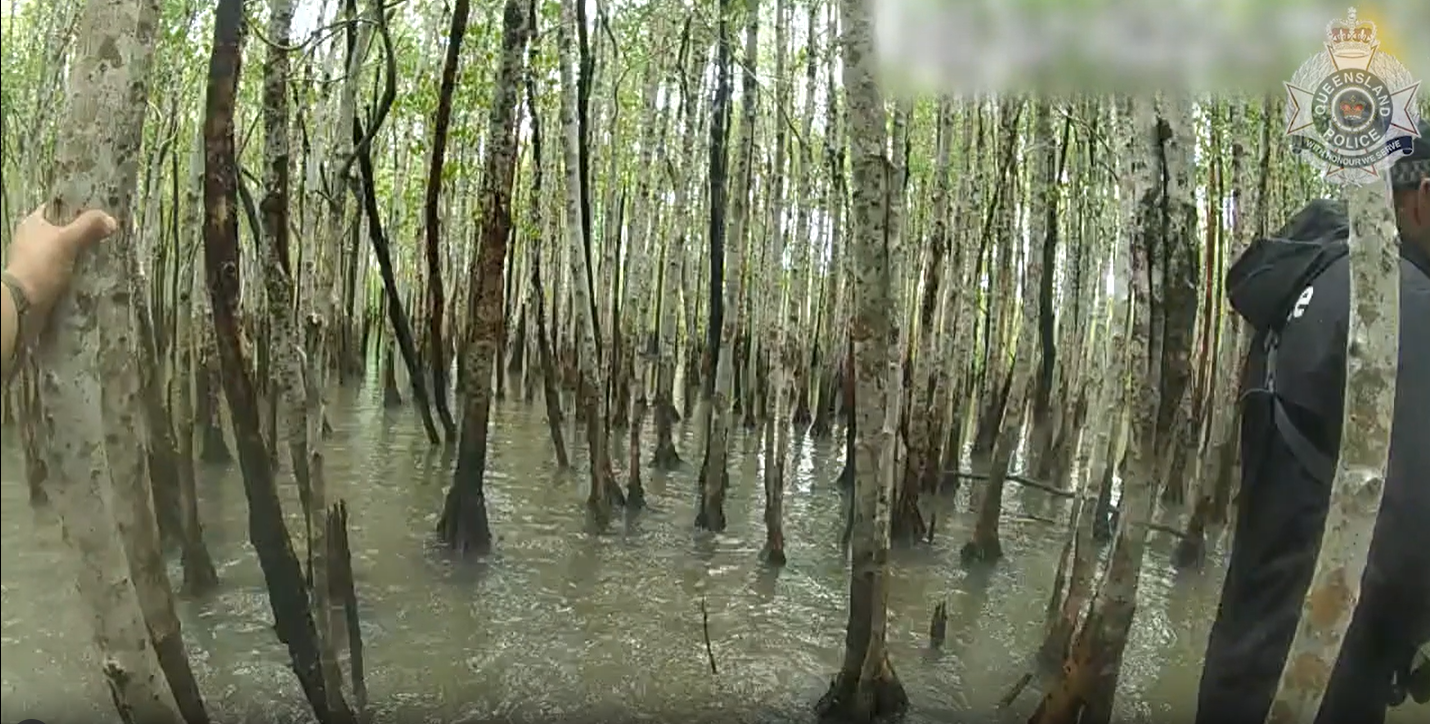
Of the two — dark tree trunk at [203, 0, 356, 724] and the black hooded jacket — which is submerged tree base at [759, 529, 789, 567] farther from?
the black hooded jacket

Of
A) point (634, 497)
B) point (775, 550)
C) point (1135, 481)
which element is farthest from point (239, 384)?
point (634, 497)

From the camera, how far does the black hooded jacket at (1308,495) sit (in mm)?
1958

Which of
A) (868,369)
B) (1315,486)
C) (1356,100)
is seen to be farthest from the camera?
(868,369)

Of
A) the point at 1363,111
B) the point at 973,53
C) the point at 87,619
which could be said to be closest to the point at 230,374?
the point at 87,619

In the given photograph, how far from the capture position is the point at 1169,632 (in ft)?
17.3

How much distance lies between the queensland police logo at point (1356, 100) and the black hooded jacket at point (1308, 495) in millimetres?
216

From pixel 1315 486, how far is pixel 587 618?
338cm

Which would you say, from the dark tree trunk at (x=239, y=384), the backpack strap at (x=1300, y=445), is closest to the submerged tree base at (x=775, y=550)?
the dark tree trunk at (x=239, y=384)

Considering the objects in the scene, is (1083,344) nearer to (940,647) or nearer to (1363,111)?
(940,647)

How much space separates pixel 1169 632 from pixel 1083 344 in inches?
299

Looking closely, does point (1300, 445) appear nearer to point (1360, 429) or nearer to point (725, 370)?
point (1360, 429)

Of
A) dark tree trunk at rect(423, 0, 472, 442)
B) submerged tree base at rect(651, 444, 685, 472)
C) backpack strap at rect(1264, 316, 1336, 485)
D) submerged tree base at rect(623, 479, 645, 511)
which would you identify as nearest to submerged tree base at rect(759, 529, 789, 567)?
submerged tree base at rect(623, 479, 645, 511)

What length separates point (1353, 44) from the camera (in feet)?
7.30

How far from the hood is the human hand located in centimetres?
232
